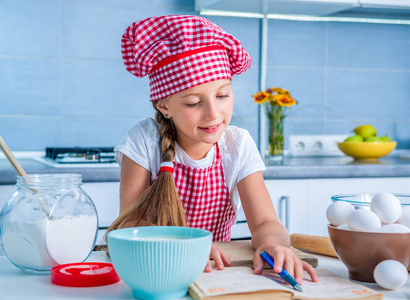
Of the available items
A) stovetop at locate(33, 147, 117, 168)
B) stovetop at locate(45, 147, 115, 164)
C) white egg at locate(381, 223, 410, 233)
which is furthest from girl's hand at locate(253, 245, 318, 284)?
stovetop at locate(45, 147, 115, 164)

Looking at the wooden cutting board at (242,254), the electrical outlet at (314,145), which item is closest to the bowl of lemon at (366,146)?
the electrical outlet at (314,145)

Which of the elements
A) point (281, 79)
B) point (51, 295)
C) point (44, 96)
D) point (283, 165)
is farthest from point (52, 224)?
point (281, 79)

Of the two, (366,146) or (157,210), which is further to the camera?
(366,146)

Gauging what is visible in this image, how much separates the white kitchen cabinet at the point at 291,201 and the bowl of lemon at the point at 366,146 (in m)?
0.50

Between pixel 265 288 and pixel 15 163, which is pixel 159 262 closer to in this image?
pixel 265 288

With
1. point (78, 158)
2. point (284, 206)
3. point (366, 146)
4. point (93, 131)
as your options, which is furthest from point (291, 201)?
point (93, 131)

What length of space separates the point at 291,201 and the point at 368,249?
124 cm

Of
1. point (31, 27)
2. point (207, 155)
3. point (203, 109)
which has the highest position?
point (31, 27)

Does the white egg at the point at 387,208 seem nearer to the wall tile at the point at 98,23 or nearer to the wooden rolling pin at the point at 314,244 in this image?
the wooden rolling pin at the point at 314,244

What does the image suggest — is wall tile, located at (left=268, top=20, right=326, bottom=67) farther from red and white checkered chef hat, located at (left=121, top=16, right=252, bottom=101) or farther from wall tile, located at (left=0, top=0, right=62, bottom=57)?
red and white checkered chef hat, located at (left=121, top=16, right=252, bottom=101)

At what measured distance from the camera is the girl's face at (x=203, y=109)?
1.12m

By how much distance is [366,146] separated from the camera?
239 cm

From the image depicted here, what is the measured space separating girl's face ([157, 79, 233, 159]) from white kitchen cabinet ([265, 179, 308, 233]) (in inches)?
34.1

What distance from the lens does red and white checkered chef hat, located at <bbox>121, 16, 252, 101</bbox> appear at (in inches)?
43.1
